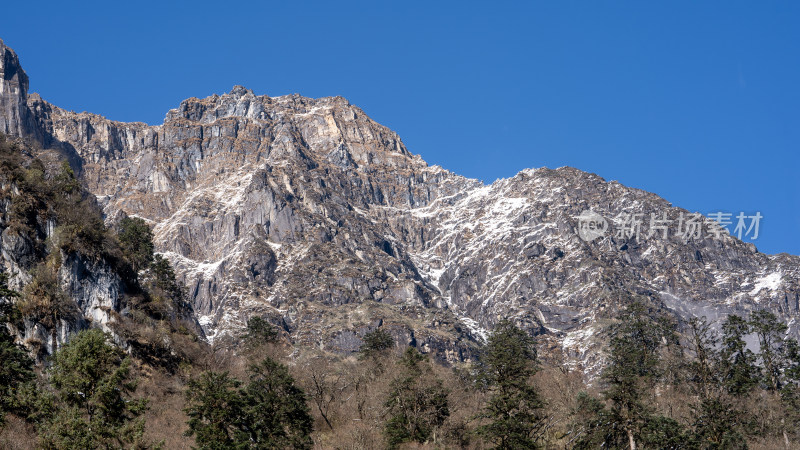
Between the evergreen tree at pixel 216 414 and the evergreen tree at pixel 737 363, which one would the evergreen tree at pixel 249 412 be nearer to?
the evergreen tree at pixel 216 414

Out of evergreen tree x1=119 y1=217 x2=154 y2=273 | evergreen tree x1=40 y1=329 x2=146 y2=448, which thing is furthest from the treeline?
evergreen tree x1=119 y1=217 x2=154 y2=273

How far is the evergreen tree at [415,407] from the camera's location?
69.6 metres

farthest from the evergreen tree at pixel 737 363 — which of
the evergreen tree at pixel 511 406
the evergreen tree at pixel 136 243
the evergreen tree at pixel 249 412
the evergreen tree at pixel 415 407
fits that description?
the evergreen tree at pixel 136 243

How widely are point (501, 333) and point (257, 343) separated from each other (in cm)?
3296

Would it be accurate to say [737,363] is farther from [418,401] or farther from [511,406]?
[418,401]

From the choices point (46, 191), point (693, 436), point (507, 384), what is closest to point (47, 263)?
point (46, 191)

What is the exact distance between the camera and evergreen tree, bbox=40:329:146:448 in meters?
41.0

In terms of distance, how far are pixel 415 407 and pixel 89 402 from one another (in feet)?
115

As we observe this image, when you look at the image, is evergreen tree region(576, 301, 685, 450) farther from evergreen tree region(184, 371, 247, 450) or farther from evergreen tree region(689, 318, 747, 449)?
evergreen tree region(184, 371, 247, 450)

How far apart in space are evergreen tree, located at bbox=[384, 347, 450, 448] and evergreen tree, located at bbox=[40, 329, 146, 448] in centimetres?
2912

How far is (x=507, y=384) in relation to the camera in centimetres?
6919

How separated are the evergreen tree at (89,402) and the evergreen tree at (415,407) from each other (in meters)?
29.1

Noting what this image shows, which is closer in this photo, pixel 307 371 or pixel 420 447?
pixel 420 447

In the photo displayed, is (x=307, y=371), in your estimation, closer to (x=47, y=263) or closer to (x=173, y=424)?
(x=173, y=424)
